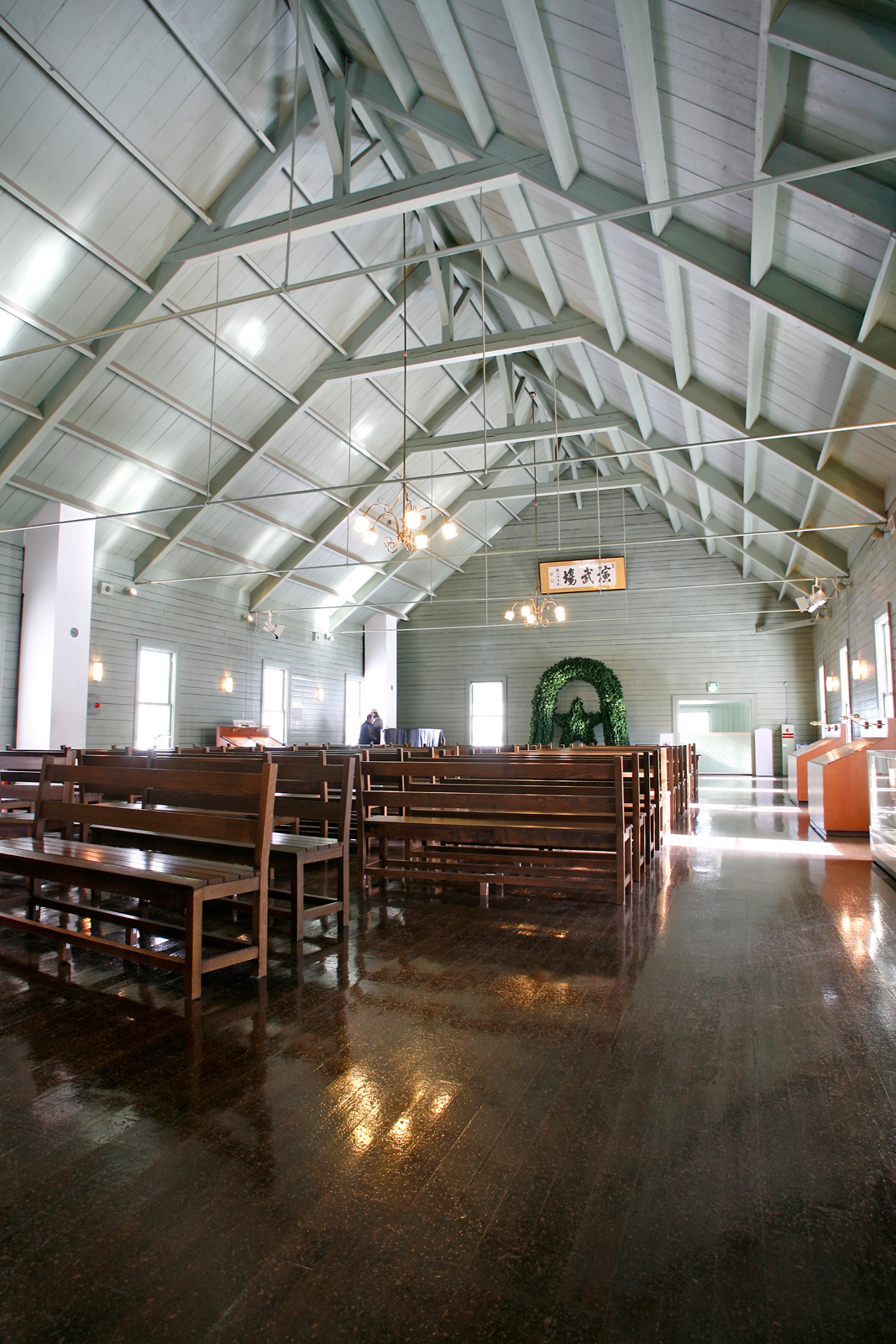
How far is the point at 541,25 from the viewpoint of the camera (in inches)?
173

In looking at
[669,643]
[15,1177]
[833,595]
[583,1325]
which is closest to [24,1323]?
[15,1177]

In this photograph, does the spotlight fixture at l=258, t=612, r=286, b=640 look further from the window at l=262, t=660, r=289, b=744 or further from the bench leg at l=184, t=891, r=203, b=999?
the bench leg at l=184, t=891, r=203, b=999

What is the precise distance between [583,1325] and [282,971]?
183 cm

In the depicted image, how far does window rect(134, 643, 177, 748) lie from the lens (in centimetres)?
1085

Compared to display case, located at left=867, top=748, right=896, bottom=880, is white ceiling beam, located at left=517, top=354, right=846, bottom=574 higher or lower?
higher

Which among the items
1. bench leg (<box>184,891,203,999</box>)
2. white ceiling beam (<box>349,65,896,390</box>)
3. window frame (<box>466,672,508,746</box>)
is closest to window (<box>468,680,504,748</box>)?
window frame (<box>466,672,508,746</box>)

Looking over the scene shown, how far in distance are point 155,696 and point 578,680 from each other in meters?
8.81

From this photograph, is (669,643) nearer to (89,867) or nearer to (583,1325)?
(89,867)

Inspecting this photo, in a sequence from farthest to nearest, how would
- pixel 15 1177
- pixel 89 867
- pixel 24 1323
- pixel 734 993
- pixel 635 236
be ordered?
1. pixel 635 236
2. pixel 89 867
3. pixel 734 993
4. pixel 15 1177
5. pixel 24 1323

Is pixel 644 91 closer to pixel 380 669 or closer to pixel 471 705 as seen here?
pixel 380 669

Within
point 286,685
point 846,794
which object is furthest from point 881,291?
point 286,685

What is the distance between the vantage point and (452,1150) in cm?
158

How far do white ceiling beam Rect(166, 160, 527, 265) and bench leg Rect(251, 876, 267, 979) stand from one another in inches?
209

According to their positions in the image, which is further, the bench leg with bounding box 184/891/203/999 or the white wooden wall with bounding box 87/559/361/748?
the white wooden wall with bounding box 87/559/361/748
